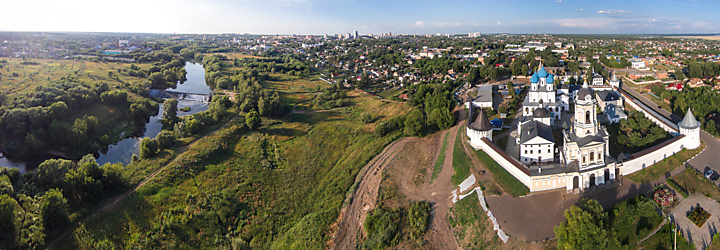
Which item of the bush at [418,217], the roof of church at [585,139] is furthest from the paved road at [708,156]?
the bush at [418,217]

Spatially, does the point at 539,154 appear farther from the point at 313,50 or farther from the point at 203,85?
the point at 313,50

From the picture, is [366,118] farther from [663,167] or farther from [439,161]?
[663,167]

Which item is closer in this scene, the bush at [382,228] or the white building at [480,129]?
the bush at [382,228]

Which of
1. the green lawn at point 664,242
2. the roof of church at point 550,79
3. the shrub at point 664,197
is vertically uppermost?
the roof of church at point 550,79

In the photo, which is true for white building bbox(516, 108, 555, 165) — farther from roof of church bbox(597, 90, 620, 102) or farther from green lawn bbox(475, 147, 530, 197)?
roof of church bbox(597, 90, 620, 102)

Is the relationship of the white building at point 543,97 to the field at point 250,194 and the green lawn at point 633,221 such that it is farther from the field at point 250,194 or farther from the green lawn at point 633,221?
the green lawn at point 633,221

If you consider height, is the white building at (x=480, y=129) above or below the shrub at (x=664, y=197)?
above
